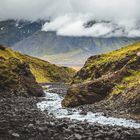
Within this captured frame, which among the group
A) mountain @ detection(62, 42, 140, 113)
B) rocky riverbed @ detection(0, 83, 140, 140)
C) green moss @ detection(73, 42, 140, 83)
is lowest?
rocky riverbed @ detection(0, 83, 140, 140)

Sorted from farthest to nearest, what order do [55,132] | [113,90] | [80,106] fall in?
[113,90] < [80,106] < [55,132]

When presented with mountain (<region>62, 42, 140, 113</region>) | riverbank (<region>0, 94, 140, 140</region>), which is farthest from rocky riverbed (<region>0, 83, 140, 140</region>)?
mountain (<region>62, 42, 140, 113</region>)

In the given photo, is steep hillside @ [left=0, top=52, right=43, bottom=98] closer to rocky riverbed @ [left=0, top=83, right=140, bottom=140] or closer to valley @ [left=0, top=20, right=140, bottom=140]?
valley @ [left=0, top=20, right=140, bottom=140]

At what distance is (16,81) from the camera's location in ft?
375

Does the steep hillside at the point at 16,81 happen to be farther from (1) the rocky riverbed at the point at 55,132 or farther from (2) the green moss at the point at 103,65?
(1) the rocky riverbed at the point at 55,132

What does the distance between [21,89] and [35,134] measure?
6811 centimetres

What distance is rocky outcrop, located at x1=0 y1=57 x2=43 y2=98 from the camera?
110 m

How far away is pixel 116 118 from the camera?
68.0 metres

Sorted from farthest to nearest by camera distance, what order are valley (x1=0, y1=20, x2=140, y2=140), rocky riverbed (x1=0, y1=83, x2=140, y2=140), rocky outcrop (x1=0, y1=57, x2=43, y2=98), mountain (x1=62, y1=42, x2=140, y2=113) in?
1. rocky outcrop (x1=0, y1=57, x2=43, y2=98)
2. mountain (x1=62, y1=42, x2=140, y2=113)
3. valley (x1=0, y1=20, x2=140, y2=140)
4. rocky riverbed (x1=0, y1=83, x2=140, y2=140)

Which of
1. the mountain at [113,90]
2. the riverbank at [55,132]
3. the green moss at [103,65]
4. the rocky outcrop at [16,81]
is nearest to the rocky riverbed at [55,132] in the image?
the riverbank at [55,132]

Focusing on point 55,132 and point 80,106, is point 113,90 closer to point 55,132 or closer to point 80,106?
point 80,106

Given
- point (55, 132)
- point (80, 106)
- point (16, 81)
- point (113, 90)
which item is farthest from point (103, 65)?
point (55, 132)

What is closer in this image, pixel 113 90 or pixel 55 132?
pixel 55 132

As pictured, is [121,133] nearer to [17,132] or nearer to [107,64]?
[17,132]
